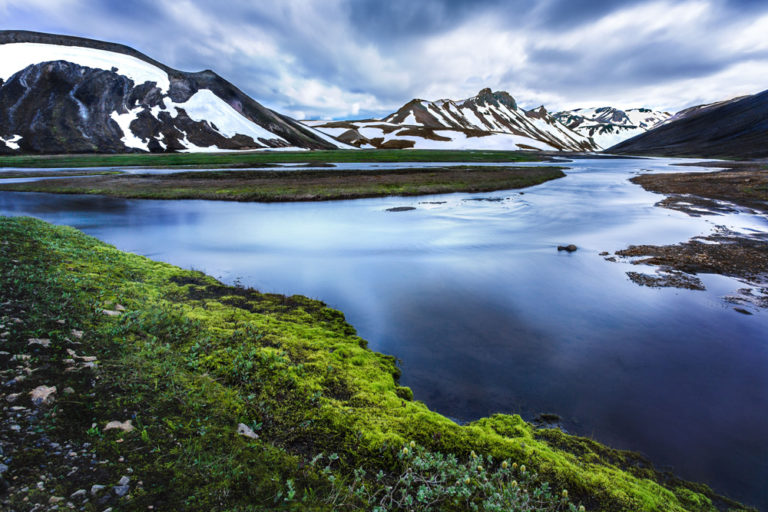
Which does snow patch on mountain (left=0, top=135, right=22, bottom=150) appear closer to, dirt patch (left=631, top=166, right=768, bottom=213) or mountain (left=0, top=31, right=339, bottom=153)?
mountain (left=0, top=31, right=339, bottom=153)

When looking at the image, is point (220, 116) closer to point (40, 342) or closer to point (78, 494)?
point (40, 342)

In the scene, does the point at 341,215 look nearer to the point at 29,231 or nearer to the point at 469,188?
the point at 29,231

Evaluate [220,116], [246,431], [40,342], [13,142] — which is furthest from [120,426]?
[220,116]

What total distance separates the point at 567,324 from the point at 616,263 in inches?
355

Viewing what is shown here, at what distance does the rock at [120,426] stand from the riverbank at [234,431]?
0.09ft

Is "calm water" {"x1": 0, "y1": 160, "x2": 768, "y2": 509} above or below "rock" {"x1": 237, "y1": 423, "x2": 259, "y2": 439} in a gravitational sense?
below

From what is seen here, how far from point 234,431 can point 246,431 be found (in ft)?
0.64

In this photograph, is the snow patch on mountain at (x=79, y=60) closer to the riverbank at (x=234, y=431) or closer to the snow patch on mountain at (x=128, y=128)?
the snow patch on mountain at (x=128, y=128)

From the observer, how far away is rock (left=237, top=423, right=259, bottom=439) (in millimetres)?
5750

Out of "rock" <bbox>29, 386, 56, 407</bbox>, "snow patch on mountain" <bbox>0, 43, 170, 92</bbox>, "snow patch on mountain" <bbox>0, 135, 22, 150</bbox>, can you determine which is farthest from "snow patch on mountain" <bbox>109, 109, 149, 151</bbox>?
"rock" <bbox>29, 386, 56, 407</bbox>

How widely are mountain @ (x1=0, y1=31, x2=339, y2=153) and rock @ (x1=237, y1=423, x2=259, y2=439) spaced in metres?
161

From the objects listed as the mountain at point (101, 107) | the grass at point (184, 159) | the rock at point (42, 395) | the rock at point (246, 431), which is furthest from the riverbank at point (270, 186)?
the mountain at point (101, 107)

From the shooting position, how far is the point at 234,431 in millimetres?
5742

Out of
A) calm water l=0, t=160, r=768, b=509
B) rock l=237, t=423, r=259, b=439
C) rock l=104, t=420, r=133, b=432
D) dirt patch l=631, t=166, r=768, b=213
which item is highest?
dirt patch l=631, t=166, r=768, b=213
